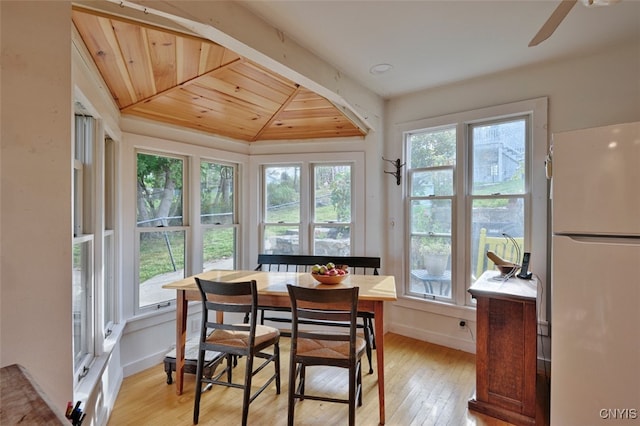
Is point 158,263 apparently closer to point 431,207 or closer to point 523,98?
point 431,207

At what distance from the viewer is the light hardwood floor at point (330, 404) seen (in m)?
2.04

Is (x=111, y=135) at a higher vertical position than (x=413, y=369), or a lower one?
higher

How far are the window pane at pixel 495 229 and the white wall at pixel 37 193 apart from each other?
3.13m

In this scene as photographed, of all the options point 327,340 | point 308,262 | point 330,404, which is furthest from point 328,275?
point 308,262

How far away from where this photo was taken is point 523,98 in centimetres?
276

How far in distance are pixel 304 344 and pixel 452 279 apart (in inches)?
73.2

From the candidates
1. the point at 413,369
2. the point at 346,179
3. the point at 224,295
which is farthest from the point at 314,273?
the point at 346,179

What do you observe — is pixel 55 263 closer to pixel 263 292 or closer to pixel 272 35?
pixel 263 292

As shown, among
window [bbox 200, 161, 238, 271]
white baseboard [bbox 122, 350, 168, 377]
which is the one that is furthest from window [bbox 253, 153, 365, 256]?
white baseboard [bbox 122, 350, 168, 377]

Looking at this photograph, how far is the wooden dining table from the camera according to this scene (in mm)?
2037

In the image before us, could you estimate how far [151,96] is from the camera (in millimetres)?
2441

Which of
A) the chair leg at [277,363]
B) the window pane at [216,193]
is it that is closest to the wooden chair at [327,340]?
the chair leg at [277,363]

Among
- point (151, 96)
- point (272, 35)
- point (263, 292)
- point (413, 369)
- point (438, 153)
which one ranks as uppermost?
point (272, 35)

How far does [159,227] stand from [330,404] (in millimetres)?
2158
